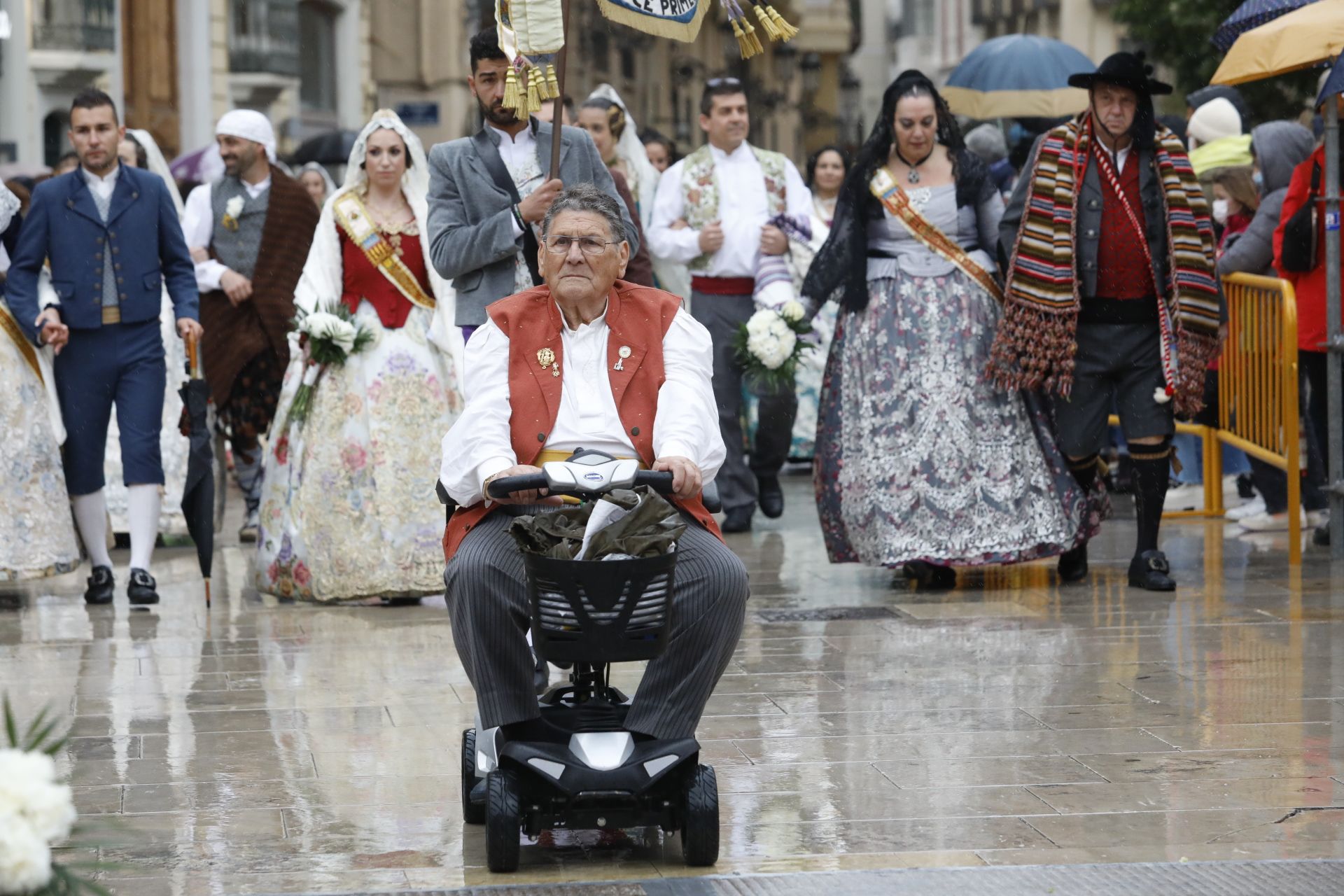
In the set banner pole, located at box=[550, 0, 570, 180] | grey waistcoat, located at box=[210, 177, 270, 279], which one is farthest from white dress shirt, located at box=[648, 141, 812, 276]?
banner pole, located at box=[550, 0, 570, 180]

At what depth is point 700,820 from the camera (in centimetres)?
479

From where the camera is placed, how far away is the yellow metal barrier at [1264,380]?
9.49 m

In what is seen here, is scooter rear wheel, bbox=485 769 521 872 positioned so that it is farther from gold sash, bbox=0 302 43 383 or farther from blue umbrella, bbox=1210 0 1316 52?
blue umbrella, bbox=1210 0 1316 52

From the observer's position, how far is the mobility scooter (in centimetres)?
463

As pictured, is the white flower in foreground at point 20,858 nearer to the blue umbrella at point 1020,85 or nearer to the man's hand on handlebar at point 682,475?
the man's hand on handlebar at point 682,475

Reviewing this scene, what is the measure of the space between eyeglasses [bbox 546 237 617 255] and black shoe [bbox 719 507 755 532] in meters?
6.00

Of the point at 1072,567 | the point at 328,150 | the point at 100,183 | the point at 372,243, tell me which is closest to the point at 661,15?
the point at 372,243

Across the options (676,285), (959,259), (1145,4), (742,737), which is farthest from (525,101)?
(1145,4)

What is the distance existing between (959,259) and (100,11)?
17.2m

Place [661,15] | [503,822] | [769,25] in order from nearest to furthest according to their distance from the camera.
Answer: [503,822]
[769,25]
[661,15]

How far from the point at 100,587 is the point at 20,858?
6152mm

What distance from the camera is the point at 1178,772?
5648mm

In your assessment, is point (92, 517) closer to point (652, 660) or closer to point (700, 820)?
point (652, 660)

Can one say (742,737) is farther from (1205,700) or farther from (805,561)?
(805,561)
